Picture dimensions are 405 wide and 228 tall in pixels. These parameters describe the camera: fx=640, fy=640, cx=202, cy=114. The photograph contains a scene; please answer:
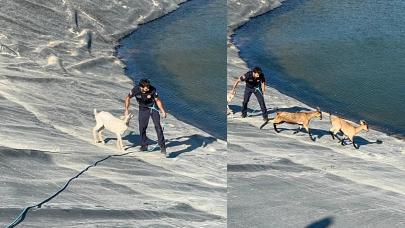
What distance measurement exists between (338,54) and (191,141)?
8646mm

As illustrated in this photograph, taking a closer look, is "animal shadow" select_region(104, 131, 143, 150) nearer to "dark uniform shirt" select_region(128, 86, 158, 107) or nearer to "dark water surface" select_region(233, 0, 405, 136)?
"dark uniform shirt" select_region(128, 86, 158, 107)

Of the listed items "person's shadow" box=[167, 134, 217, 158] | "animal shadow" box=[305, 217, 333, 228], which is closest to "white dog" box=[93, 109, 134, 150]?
"person's shadow" box=[167, 134, 217, 158]

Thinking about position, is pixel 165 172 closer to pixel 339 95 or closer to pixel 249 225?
pixel 249 225

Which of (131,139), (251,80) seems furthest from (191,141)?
(251,80)

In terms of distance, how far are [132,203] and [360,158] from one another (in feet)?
17.1

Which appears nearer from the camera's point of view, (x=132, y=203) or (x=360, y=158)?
(x=132, y=203)

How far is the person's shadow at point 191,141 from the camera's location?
13.5 m

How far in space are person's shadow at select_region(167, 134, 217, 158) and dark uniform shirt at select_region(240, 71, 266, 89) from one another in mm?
1475

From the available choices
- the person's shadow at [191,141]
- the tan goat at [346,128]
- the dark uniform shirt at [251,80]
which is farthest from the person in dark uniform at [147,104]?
the tan goat at [346,128]

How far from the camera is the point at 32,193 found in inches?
387

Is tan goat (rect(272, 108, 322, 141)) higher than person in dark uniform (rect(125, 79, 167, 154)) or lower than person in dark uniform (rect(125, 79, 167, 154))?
lower

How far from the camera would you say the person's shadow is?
13.5 meters

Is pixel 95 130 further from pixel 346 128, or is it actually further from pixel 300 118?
pixel 346 128

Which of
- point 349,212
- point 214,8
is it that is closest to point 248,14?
point 214,8
